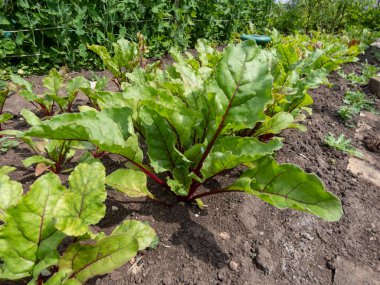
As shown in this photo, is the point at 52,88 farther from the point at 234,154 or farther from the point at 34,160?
the point at 234,154

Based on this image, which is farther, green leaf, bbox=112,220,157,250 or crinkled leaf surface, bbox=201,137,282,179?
crinkled leaf surface, bbox=201,137,282,179

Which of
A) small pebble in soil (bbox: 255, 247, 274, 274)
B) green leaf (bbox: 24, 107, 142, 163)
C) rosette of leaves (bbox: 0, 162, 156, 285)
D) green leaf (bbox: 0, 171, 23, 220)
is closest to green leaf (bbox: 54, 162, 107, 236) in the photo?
rosette of leaves (bbox: 0, 162, 156, 285)

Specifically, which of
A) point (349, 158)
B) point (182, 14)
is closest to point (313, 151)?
point (349, 158)

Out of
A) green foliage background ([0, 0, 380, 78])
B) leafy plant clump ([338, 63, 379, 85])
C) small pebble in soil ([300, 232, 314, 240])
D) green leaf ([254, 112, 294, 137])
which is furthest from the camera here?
leafy plant clump ([338, 63, 379, 85])

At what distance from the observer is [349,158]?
2941 mm

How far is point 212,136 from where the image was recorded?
5.74ft

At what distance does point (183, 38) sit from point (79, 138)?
5.28 metres

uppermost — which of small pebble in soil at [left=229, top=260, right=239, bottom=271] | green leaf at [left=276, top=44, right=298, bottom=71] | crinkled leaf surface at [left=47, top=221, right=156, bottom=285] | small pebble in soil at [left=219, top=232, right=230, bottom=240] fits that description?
green leaf at [left=276, top=44, right=298, bottom=71]

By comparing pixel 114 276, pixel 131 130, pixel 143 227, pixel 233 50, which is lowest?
pixel 114 276

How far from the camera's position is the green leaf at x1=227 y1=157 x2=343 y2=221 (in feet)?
4.52

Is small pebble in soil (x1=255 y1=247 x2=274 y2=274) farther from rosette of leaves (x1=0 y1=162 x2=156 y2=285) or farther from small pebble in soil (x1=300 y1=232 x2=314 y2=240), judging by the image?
rosette of leaves (x1=0 y1=162 x2=156 y2=285)

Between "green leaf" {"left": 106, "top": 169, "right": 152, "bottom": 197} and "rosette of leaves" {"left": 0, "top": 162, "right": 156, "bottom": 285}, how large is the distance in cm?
25

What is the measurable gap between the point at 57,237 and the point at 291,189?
106 centimetres

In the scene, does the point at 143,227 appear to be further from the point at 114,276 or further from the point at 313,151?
the point at 313,151
